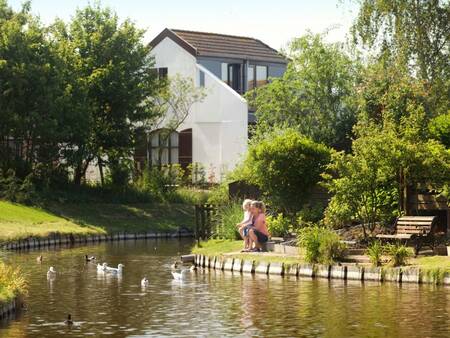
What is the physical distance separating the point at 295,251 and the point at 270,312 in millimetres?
10997

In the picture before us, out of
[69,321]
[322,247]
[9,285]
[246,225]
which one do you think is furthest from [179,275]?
[69,321]

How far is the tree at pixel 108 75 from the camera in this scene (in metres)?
71.4

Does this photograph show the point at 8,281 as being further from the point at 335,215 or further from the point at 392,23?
the point at 392,23

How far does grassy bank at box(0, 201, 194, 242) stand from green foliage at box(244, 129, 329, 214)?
501 inches

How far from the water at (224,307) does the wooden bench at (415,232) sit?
12.9ft

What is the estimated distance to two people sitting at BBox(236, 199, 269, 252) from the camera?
4288 cm

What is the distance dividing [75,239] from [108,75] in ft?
53.8

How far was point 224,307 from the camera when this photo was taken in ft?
103

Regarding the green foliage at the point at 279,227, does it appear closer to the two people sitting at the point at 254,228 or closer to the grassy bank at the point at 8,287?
the two people sitting at the point at 254,228

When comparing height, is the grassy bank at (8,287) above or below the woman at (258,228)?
below

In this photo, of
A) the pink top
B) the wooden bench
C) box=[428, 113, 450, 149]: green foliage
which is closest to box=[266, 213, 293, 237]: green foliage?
the pink top

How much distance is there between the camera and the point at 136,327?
28.1 metres

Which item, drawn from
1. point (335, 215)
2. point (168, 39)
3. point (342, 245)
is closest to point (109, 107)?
point (168, 39)

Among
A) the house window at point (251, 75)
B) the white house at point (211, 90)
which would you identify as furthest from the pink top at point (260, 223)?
the house window at point (251, 75)
